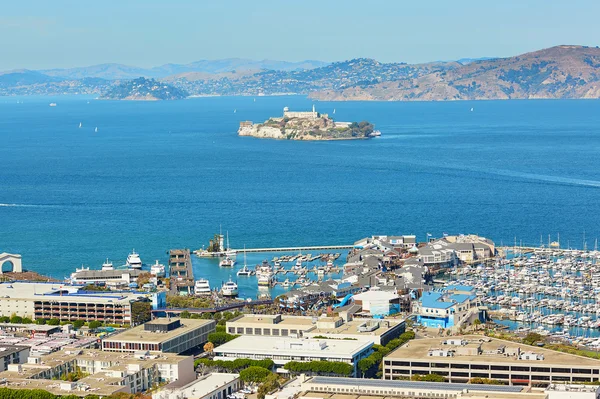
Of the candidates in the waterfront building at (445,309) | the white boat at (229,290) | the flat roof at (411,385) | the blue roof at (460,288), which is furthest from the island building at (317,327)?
the white boat at (229,290)

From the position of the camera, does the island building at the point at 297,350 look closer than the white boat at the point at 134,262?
Yes

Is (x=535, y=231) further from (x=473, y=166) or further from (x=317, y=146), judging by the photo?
(x=317, y=146)

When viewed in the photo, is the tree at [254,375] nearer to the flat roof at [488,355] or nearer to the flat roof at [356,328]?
the flat roof at [488,355]

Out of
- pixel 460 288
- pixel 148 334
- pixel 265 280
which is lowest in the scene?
pixel 265 280

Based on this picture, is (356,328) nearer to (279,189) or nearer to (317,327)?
(317,327)

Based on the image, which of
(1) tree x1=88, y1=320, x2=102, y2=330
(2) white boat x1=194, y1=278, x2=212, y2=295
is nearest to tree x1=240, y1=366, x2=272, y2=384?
(1) tree x1=88, y1=320, x2=102, y2=330

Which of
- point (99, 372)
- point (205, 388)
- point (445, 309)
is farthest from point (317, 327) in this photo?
point (99, 372)
